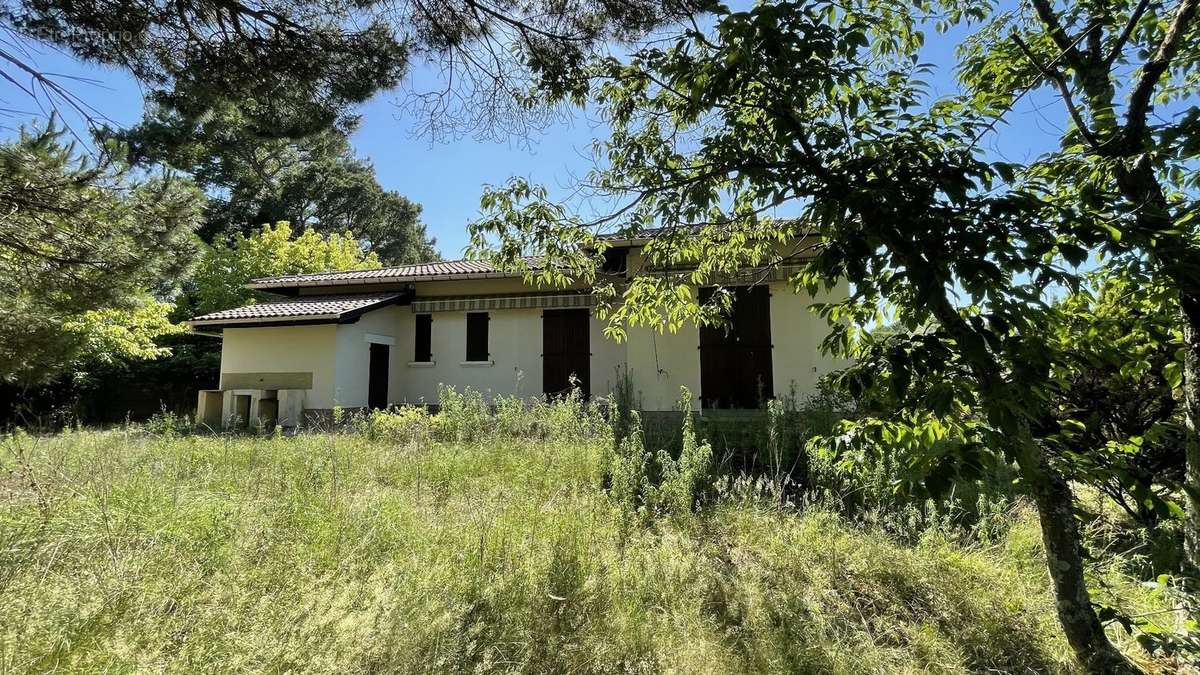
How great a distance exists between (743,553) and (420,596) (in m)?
2.25

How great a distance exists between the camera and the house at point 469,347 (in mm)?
10938

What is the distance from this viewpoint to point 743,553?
12.8 feet

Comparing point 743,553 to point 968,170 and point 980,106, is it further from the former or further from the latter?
point 980,106

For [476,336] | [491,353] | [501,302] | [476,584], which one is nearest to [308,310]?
[476,336]

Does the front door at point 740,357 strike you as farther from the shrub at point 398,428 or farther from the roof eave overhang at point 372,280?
the shrub at point 398,428

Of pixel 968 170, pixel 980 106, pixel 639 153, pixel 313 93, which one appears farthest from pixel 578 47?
pixel 968 170

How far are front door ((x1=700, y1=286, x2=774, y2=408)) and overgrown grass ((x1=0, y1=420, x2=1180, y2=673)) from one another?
6018 mm

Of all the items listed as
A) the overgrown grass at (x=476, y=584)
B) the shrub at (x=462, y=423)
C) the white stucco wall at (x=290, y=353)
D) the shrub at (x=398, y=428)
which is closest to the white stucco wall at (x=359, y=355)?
the white stucco wall at (x=290, y=353)

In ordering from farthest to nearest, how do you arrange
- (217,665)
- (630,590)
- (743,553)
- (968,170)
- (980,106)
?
1. (743,553)
2. (630,590)
3. (980,106)
4. (217,665)
5. (968,170)

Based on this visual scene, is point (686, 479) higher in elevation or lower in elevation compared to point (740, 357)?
lower

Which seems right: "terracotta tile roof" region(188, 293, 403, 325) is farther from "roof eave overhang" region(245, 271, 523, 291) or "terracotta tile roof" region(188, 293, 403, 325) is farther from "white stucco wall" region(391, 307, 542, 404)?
"white stucco wall" region(391, 307, 542, 404)

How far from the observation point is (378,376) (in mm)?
13281

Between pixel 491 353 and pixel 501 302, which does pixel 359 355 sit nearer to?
pixel 491 353

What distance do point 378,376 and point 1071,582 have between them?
13.3 m
